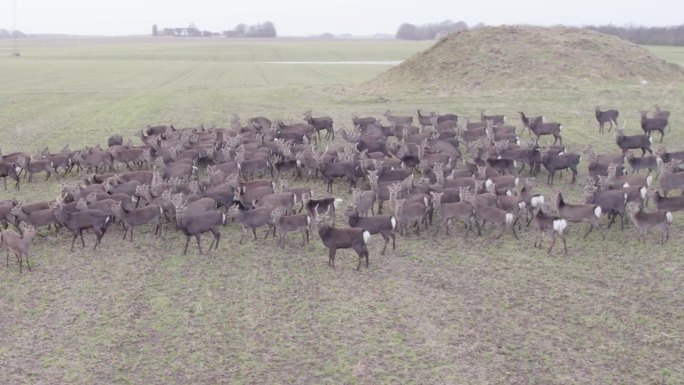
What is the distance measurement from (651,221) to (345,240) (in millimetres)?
6796

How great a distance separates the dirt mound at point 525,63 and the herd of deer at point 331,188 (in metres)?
17.2

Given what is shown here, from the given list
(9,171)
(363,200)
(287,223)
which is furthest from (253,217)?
(9,171)

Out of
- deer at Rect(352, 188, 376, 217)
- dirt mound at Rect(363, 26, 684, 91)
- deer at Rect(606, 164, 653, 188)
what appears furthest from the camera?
dirt mound at Rect(363, 26, 684, 91)

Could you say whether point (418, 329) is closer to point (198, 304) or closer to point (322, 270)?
point (322, 270)

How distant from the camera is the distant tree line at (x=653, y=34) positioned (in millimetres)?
99125

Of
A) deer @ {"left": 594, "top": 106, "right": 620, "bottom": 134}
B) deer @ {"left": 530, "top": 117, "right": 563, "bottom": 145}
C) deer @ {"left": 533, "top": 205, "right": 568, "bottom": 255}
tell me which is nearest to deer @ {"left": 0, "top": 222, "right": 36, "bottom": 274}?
deer @ {"left": 533, "top": 205, "right": 568, "bottom": 255}

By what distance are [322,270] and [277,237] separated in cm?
240

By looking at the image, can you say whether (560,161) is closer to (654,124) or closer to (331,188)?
(331,188)

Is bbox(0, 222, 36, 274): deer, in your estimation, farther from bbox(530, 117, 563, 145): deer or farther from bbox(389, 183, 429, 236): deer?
bbox(530, 117, 563, 145): deer

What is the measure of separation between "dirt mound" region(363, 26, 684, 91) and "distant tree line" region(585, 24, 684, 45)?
6392cm

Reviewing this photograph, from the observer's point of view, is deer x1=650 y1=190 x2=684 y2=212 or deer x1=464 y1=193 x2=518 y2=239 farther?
deer x1=650 y1=190 x2=684 y2=212

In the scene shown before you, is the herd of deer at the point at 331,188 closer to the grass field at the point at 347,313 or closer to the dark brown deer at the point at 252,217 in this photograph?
the dark brown deer at the point at 252,217

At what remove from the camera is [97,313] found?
34.0ft

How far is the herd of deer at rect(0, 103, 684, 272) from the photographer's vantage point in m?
13.5
